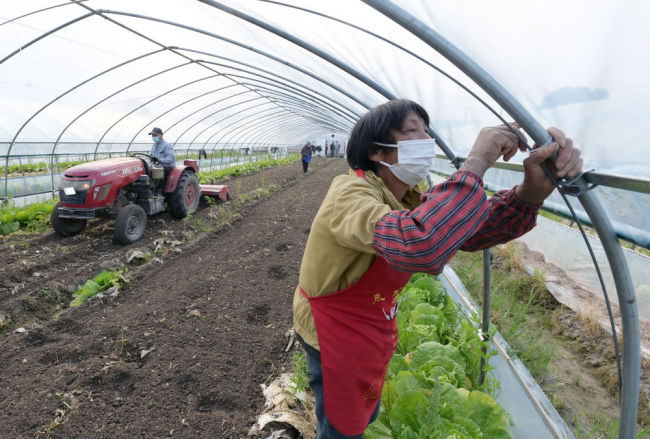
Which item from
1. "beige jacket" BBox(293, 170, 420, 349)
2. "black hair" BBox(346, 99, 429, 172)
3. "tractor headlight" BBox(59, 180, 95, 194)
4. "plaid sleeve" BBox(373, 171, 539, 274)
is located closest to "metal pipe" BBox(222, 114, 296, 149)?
"tractor headlight" BBox(59, 180, 95, 194)

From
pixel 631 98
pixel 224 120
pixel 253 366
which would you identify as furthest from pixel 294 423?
pixel 224 120

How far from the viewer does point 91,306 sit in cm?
350

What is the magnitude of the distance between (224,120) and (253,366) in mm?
12479

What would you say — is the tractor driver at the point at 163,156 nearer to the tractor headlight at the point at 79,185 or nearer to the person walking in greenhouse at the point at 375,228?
the tractor headlight at the point at 79,185

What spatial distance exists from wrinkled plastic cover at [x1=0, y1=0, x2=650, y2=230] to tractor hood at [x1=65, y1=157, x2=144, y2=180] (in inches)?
70.5

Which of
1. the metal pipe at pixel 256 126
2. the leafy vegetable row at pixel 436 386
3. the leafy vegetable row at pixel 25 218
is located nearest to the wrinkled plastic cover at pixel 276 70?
the leafy vegetable row at pixel 436 386

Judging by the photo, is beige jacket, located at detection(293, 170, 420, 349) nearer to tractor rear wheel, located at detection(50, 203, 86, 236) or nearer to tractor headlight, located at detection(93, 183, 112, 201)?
tractor headlight, located at detection(93, 183, 112, 201)

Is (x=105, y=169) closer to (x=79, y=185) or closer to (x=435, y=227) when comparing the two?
(x=79, y=185)

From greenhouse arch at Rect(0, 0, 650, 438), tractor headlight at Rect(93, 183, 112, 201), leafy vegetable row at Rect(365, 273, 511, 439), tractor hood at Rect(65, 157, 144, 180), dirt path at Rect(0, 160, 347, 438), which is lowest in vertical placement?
dirt path at Rect(0, 160, 347, 438)

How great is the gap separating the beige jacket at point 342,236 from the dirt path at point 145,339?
1530 millimetres

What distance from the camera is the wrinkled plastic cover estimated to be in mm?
1114

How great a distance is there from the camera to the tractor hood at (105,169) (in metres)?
4.99

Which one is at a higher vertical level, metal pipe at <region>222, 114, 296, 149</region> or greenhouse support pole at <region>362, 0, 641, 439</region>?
metal pipe at <region>222, 114, 296, 149</region>

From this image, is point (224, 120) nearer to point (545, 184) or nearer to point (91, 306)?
point (91, 306)
